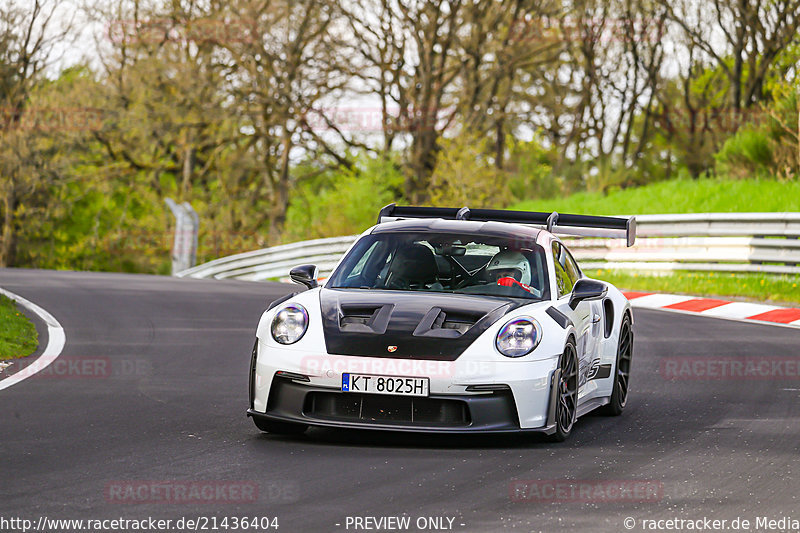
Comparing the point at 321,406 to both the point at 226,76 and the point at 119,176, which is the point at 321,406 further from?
the point at 119,176

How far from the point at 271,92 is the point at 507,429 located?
29862mm

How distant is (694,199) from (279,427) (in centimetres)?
1834

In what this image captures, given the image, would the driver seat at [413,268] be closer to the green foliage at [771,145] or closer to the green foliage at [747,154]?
the green foliage at [771,145]

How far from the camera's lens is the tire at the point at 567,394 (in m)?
7.42

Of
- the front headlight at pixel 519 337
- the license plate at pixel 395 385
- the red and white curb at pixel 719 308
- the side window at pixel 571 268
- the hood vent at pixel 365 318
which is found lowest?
the red and white curb at pixel 719 308

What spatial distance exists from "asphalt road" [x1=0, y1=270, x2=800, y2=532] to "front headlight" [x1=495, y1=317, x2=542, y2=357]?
0.56m

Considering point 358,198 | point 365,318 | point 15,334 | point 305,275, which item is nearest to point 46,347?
point 15,334

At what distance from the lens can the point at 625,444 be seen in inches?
296

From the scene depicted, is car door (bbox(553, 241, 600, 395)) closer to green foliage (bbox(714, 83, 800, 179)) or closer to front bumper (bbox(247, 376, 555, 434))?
front bumper (bbox(247, 376, 555, 434))

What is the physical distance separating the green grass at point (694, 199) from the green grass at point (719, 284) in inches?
93.1

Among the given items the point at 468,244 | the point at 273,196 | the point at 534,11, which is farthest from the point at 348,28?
the point at 468,244

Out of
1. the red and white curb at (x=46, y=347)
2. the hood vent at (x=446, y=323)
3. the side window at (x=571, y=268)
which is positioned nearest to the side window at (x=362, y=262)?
the hood vent at (x=446, y=323)

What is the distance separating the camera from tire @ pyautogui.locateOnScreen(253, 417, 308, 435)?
744cm

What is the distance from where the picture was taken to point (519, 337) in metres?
7.32
